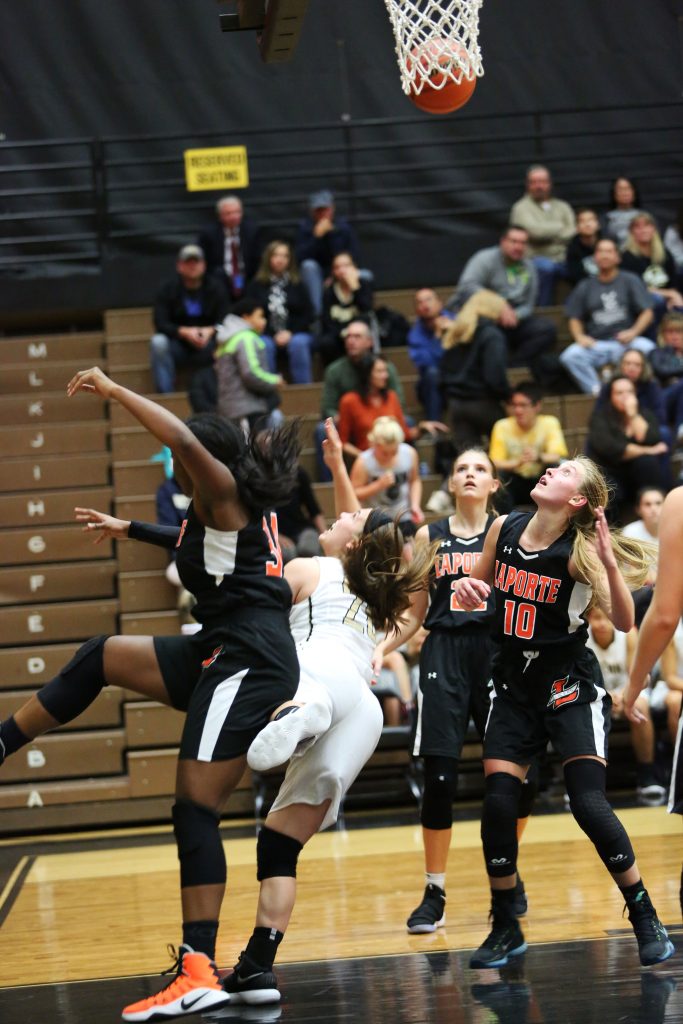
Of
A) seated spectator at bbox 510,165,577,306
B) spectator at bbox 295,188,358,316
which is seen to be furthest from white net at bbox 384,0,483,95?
seated spectator at bbox 510,165,577,306

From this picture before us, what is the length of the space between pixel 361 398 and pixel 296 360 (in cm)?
116

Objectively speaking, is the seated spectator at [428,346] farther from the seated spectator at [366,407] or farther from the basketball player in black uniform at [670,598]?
the basketball player in black uniform at [670,598]

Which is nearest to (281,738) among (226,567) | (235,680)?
(235,680)

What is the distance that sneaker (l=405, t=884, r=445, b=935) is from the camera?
16.8 ft

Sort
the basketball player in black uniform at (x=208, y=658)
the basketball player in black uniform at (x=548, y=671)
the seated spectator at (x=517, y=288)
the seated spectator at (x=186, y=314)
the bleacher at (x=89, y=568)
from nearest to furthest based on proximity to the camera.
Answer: the basketball player in black uniform at (x=208, y=658)
the basketball player in black uniform at (x=548, y=671)
the bleacher at (x=89, y=568)
the seated spectator at (x=186, y=314)
the seated spectator at (x=517, y=288)

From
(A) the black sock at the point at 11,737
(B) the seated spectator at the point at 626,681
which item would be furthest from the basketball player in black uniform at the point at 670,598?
(B) the seated spectator at the point at 626,681

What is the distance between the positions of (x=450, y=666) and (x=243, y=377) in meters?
4.46

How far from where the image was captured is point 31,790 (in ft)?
27.6

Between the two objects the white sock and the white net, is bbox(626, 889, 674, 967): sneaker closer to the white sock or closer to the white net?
the white sock

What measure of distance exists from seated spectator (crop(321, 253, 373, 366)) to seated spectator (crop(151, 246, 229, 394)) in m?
0.79

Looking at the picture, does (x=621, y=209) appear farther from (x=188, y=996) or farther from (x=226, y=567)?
(x=188, y=996)

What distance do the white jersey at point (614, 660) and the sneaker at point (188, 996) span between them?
4.66 m

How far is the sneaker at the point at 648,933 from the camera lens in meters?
4.34

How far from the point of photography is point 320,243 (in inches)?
435
